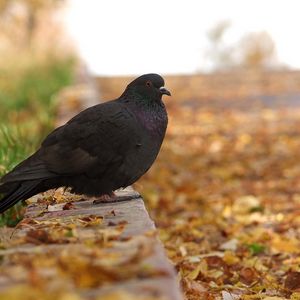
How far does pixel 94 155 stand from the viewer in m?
4.05

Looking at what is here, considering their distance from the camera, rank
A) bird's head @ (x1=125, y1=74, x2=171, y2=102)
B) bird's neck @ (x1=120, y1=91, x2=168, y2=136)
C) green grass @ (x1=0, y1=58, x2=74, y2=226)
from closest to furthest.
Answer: bird's neck @ (x1=120, y1=91, x2=168, y2=136), bird's head @ (x1=125, y1=74, x2=171, y2=102), green grass @ (x1=0, y1=58, x2=74, y2=226)

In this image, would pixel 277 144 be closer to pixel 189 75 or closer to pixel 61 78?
pixel 61 78

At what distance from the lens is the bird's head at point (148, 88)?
4297 mm

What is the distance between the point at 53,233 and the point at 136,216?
0.63 metres

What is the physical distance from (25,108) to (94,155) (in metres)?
8.54

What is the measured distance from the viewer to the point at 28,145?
6852 mm

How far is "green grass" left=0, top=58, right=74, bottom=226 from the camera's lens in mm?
5836

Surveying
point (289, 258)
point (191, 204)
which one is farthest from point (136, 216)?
point (191, 204)

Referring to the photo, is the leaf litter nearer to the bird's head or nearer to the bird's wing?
the bird's wing

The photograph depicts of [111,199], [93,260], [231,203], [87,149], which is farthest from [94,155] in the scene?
[231,203]

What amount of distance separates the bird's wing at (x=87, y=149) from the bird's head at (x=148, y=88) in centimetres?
22

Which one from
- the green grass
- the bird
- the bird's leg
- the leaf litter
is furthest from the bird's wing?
the green grass

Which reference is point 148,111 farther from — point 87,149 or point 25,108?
point 25,108

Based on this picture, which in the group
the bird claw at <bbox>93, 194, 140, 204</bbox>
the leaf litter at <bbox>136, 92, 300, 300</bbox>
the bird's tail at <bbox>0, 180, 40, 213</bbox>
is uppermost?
the bird's tail at <bbox>0, 180, 40, 213</bbox>
